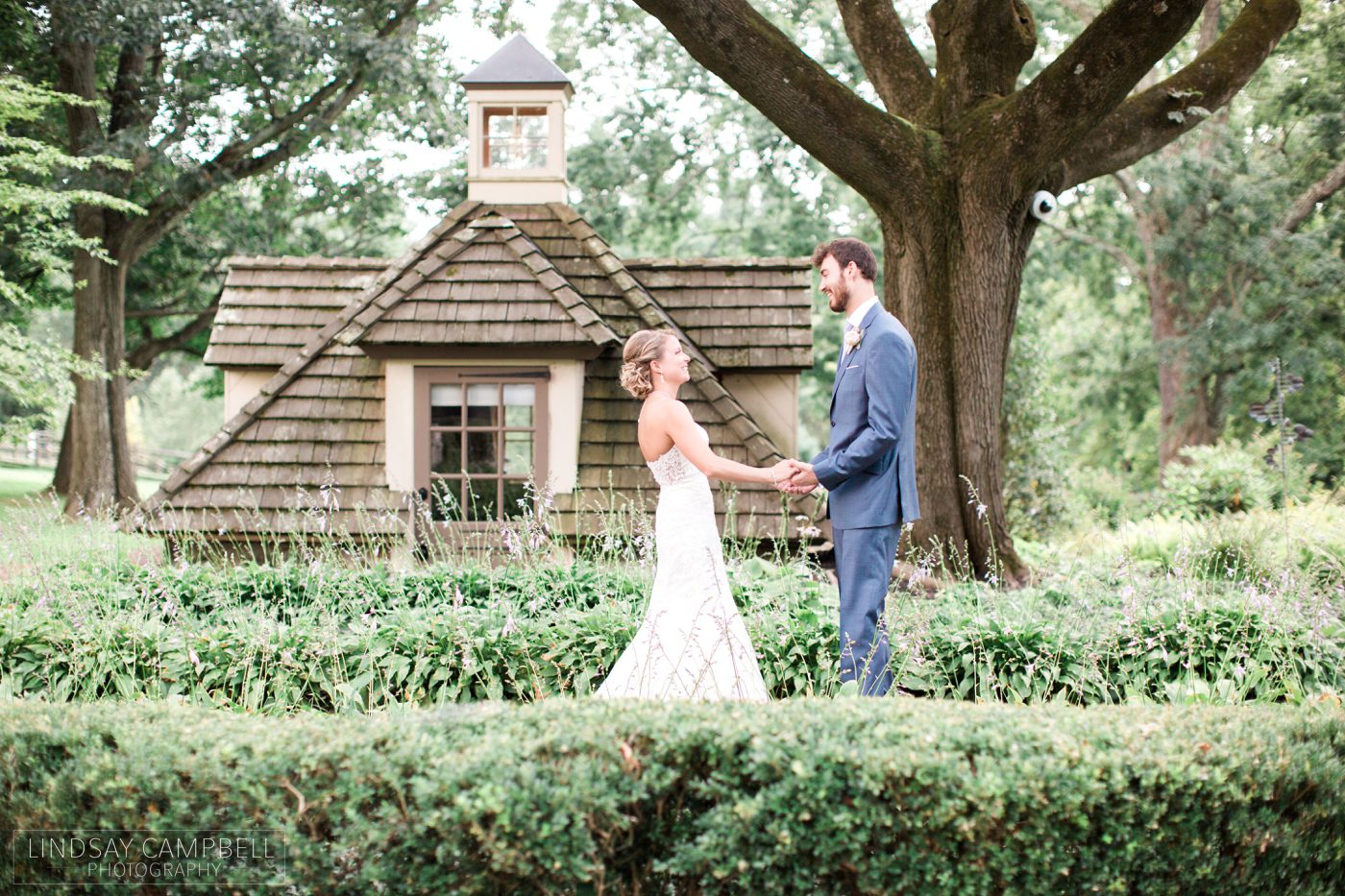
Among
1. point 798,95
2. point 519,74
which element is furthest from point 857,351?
point 519,74

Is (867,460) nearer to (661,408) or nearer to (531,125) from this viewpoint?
(661,408)

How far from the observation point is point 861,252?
16.6 ft

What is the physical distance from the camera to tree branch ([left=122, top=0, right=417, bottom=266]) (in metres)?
18.8

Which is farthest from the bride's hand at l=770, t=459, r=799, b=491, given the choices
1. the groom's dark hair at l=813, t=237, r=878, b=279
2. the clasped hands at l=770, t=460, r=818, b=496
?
Result: the groom's dark hair at l=813, t=237, r=878, b=279

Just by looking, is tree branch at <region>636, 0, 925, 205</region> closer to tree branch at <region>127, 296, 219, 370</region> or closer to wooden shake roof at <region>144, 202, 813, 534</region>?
wooden shake roof at <region>144, 202, 813, 534</region>

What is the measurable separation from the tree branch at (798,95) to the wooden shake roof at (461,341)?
2.53 meters

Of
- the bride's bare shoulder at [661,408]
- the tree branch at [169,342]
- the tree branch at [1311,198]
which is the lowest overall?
the bride's bare shoulder at [661,408]

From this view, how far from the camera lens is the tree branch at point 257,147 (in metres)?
18.8

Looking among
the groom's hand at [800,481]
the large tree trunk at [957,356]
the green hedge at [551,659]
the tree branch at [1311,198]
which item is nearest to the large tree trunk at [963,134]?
the large tree trunk at [957,356]

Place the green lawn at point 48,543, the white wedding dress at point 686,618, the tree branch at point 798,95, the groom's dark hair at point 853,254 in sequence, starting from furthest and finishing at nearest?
the tree branch at point 798,95
the green lawn at point 48,543
the white wedding dress at point 686,618
the groom's dark hair at point 853,254

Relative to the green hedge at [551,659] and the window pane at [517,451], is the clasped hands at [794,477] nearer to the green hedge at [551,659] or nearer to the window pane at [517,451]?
the green hedge at [551,659]

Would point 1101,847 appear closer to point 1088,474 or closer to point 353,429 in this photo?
point 353,429

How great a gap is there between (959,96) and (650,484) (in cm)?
422

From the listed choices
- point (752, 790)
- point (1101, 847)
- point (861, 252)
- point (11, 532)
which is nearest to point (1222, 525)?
point (861, 252)
